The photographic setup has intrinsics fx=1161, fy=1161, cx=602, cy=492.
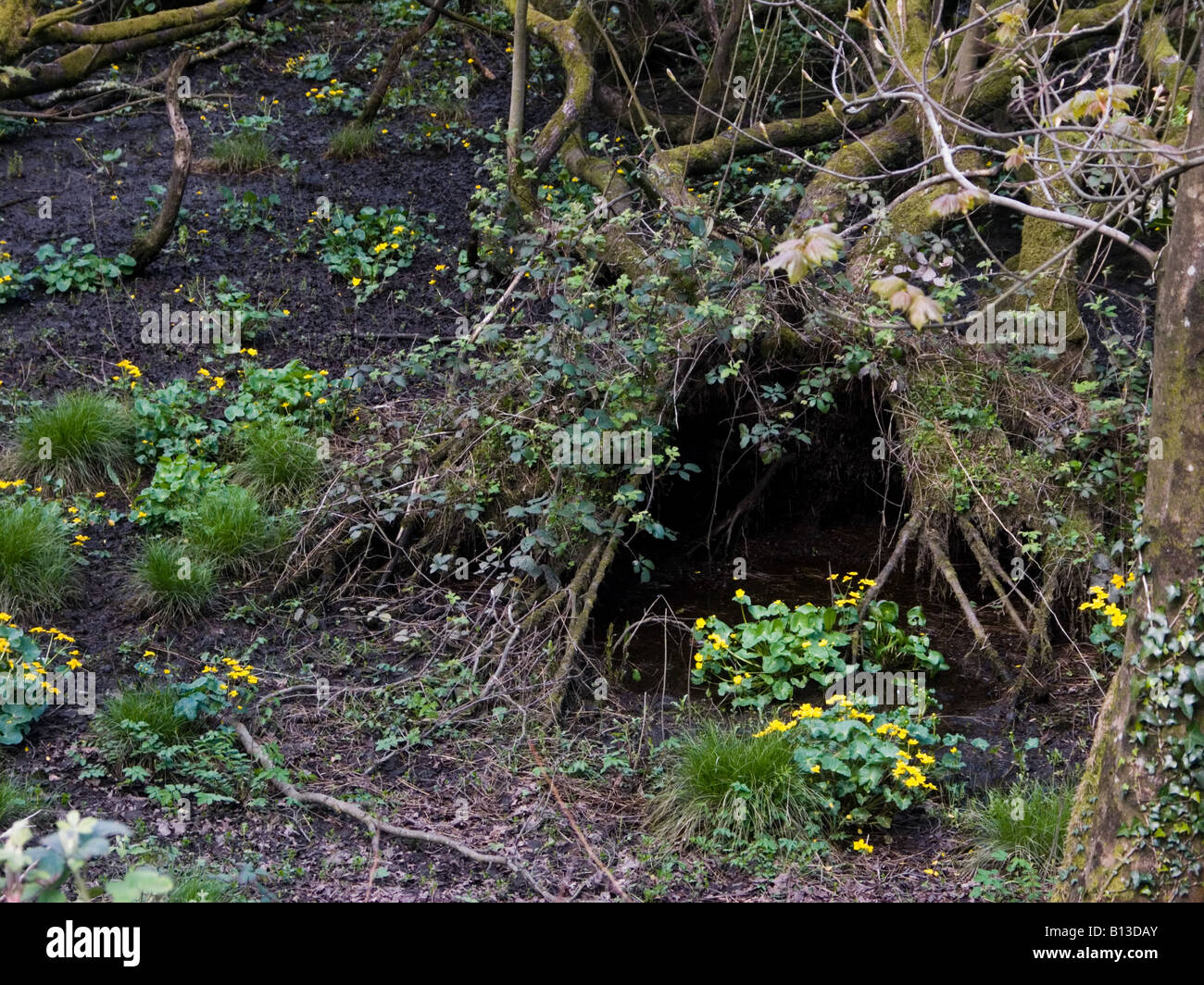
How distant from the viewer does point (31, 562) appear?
591 centimetres

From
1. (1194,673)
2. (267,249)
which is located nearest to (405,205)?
(267,249)

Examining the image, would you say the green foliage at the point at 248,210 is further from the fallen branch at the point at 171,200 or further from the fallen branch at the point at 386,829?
the fallen branch at the point at 386,829

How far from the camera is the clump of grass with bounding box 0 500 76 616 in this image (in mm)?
5820

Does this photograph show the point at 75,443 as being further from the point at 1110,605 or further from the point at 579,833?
the point at 1110,605

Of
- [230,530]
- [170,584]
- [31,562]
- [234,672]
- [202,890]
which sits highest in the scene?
[230,530]

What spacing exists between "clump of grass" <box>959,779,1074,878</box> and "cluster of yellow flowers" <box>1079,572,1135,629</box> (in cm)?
90

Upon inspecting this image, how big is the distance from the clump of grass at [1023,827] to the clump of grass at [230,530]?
386 cm

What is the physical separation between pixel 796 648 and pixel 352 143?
613cm

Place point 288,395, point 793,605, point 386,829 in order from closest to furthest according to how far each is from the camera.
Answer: point 386,829
point 793,605
point 288,395

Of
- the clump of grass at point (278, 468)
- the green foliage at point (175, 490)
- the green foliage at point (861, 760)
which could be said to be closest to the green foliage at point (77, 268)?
the green foliage at point (175, 490)

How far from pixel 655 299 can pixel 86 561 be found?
337cm

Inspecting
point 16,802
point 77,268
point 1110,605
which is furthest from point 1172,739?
point 77,268

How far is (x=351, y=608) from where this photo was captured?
20.7ft

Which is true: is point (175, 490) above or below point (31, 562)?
above
